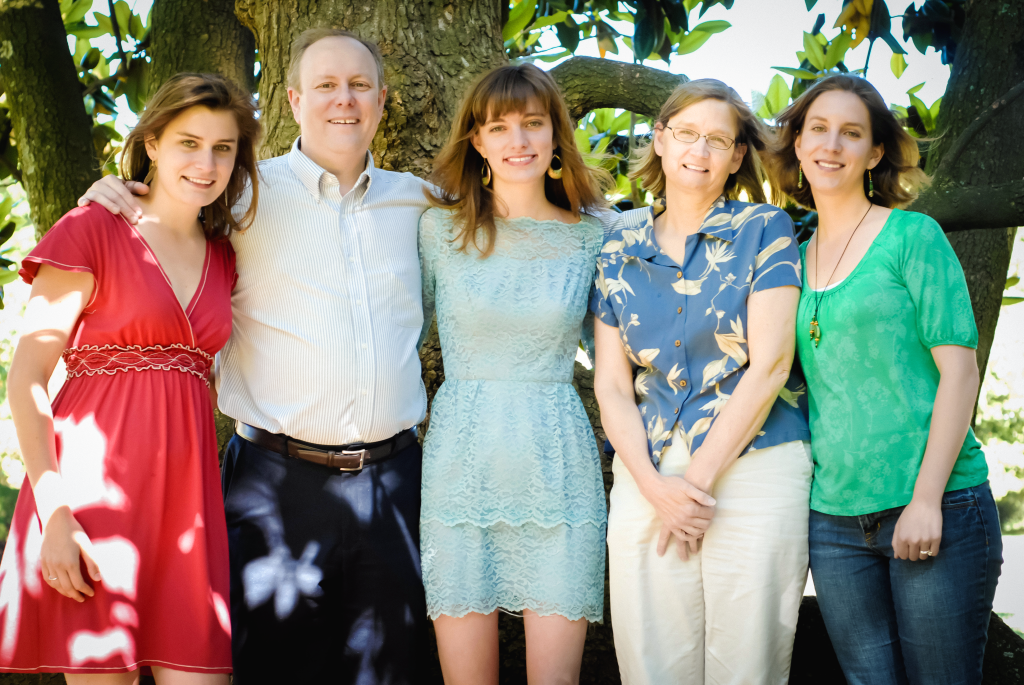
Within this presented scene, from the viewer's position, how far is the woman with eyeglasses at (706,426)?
6.39 ft

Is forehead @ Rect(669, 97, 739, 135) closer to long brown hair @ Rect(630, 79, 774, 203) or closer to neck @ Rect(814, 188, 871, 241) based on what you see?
long brown hair @ Rect(630, 79, 774, 203)

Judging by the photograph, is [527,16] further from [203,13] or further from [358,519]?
[358,519]

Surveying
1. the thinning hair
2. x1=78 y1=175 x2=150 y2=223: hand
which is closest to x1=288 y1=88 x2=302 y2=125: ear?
the thinning hair

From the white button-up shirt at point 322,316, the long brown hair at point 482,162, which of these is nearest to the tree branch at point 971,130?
the long brown hair at point 482,162

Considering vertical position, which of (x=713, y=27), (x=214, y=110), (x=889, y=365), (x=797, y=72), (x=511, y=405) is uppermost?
(x=713, y=27)

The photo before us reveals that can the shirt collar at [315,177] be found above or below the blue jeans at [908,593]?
above

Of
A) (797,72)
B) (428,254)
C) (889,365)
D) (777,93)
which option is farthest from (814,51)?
(428,254)

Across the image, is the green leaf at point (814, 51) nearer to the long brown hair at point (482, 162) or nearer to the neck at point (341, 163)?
the long brown hair at point (482, 162)

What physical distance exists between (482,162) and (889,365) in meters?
1.27

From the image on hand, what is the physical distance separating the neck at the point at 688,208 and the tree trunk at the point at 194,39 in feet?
7.83

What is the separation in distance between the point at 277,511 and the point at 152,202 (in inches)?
34.5

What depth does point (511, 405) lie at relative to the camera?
7.06 feet

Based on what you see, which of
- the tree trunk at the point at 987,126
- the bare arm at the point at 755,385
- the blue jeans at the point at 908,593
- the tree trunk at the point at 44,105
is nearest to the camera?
the blue jeans at the point at 908,593

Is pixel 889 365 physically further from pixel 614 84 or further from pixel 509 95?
pixel 614 84
